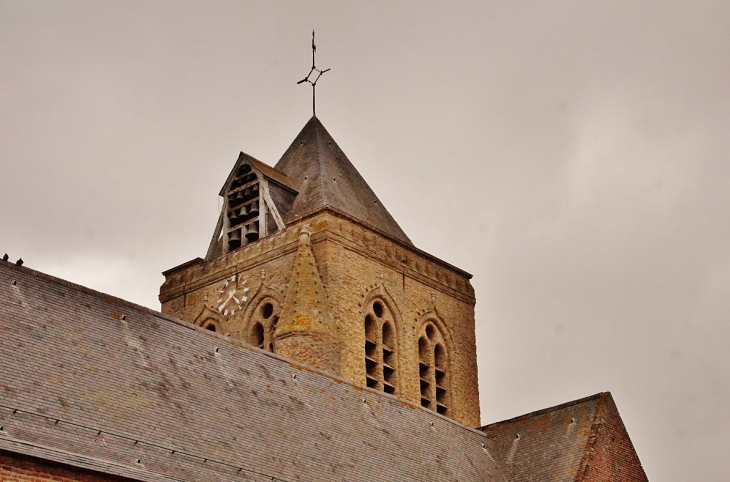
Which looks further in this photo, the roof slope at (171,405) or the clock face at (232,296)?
the clock face at (232,296)

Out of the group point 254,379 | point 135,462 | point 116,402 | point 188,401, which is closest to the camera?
point 135,462

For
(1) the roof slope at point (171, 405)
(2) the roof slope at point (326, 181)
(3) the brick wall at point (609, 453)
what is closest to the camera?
(1) the roof slope at point (171, 405)

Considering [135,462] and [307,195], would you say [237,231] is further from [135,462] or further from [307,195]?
[135,462]

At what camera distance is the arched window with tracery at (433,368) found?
1229 inches

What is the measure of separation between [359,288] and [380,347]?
1.61 meters

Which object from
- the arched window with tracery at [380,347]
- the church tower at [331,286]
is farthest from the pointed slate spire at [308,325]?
the arched window with tracery at [380,347]

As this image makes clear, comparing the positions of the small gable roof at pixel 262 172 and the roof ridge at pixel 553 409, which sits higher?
the small gable roof at pixel 262 172

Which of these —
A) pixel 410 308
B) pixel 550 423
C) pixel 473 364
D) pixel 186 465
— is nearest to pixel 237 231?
pixel 410 308

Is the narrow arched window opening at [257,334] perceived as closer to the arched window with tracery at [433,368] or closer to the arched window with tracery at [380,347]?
the arched window with tracery at [380,347]

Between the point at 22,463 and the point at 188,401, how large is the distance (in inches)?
162

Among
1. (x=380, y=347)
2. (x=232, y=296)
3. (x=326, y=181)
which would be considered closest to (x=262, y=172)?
(x=326, y=181)

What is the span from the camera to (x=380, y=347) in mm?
30062

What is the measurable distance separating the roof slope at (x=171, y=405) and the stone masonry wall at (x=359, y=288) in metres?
6.69

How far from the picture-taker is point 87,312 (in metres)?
18.1
